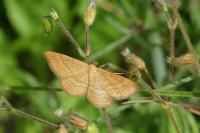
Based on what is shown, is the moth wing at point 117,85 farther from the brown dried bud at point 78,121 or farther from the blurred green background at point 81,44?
the blurred green background at point 81,44

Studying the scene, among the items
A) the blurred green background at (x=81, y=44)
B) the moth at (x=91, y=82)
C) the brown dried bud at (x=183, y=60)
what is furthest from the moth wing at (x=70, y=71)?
the blurred green background at (x=81, y=44)

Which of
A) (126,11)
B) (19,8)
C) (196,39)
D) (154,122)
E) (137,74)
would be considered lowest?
(154,122)

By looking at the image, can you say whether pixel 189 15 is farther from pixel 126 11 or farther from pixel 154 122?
pixel 154 122

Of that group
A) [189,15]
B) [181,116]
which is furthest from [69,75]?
[189,15]

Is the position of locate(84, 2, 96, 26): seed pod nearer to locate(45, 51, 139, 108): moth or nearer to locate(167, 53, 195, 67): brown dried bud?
locate(45, 51, 139, 108): moth

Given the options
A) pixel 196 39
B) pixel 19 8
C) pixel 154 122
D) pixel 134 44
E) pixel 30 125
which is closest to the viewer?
pixel 154 122

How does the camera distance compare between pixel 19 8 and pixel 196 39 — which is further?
pixel 19 8
